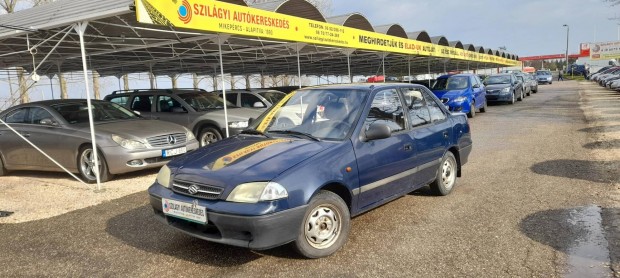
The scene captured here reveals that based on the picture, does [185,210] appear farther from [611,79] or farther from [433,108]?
[611,79]

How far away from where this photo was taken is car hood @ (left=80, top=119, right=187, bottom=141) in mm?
7172

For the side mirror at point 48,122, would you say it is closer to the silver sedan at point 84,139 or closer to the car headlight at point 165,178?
the silver sedan at point 84,139

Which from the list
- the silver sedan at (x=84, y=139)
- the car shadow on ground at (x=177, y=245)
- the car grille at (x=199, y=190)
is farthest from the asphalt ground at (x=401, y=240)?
the silver sedan at (x=84, y=139)

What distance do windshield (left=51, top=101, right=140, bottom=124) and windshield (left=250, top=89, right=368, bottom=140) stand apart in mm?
4367

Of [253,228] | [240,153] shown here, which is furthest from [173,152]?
[253,228]

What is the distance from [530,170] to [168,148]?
5971 mm

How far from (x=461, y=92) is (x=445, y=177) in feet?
33.6

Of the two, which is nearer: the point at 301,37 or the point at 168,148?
the point at 168,148

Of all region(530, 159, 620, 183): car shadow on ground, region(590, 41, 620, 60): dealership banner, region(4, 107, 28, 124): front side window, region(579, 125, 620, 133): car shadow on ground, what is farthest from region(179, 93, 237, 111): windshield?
region(590, 41, 620, 60): dealership banner

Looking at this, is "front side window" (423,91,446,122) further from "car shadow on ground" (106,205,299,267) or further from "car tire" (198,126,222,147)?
"car tire" (198,126,222,147)

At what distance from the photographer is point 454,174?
19.2 feet

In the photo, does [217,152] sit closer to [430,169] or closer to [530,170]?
[430,169]

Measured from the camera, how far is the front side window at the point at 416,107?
199 inches

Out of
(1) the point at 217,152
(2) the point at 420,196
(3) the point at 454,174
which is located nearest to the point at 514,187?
(3) the point at 454,174
